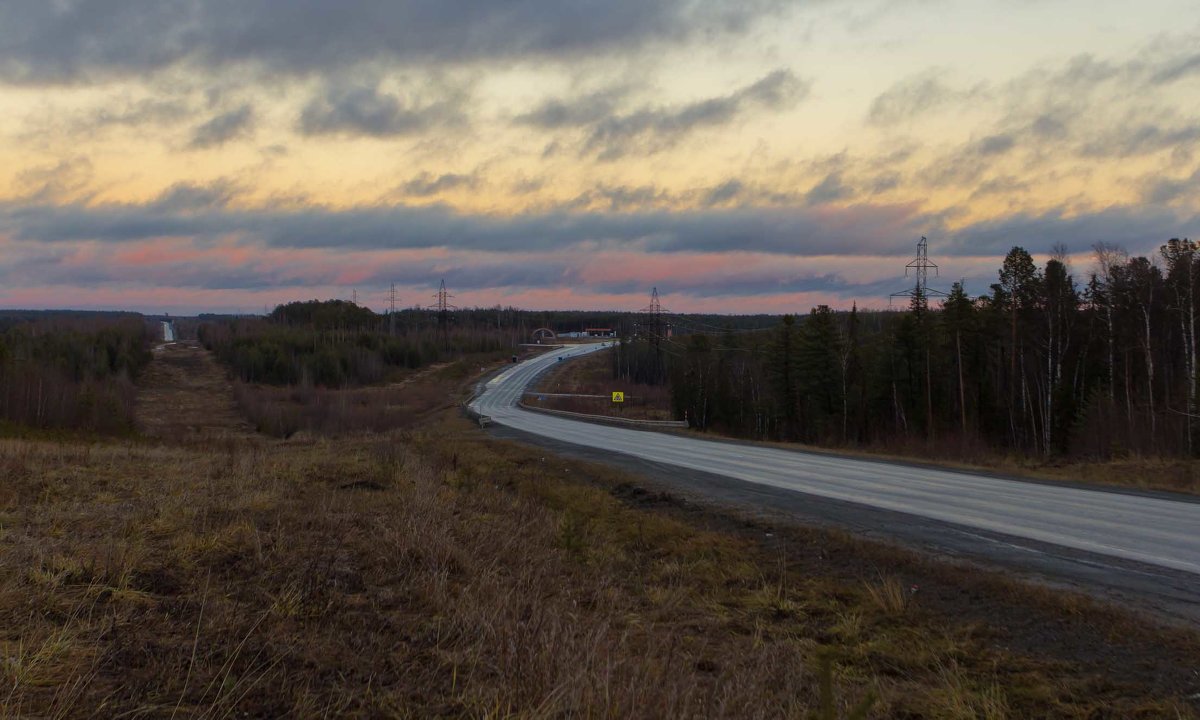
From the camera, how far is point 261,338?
138 metres

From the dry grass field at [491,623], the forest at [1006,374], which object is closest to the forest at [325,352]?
the forest at [1006,374]

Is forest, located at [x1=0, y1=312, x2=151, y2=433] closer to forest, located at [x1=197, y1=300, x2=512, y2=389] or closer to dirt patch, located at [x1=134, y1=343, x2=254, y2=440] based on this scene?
dirt patch, located at [x1=134, y1=343, x2=254, y2=440]

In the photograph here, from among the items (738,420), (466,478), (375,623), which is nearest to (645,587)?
(375,623)

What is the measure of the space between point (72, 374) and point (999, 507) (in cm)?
11688

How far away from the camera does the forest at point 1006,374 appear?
40.4m

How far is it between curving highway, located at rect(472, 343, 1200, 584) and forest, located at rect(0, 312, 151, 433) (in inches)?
1583

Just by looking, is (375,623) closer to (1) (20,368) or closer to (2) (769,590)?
(2) (769,590)

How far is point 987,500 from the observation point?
14.3 m

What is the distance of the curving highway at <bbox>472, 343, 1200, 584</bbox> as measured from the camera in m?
10.4

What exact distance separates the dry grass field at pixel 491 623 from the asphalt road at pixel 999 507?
6.40 feet

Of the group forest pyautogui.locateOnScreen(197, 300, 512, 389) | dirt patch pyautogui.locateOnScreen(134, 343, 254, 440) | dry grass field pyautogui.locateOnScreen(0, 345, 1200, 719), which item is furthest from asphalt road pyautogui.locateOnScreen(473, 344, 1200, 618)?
forest pyautogui.locateOnScreen(197, 300, 512, 389)

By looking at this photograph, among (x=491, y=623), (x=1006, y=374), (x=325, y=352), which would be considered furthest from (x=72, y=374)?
(x=491, y=623)

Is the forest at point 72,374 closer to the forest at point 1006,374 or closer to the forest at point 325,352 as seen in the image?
the forest at point 325,352

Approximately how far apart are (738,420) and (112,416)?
56595 mm
